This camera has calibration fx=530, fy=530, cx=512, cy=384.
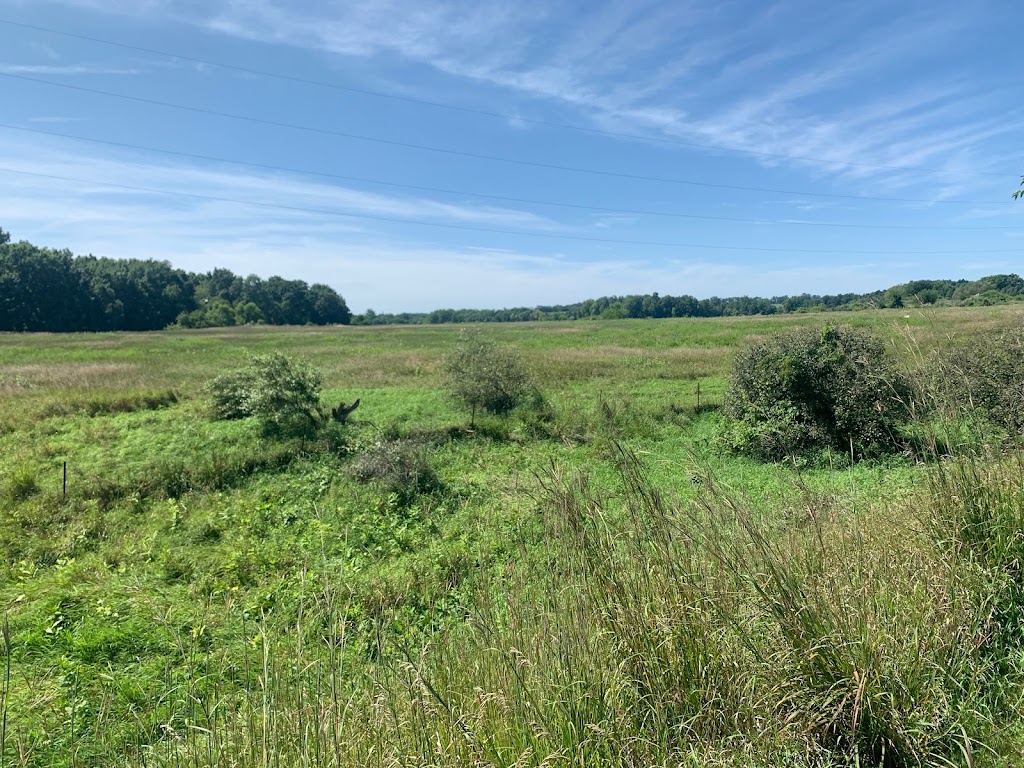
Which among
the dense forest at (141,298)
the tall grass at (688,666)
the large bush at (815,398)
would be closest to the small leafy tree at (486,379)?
the large bush at (815,398)

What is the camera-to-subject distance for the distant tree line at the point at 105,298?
7288 cm

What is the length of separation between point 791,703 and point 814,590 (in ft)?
1.74

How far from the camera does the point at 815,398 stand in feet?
46.1

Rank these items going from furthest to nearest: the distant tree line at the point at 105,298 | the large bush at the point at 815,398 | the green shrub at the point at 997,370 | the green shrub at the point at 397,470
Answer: the distant tree line at the point at 105,298, the large bush at the point at 815,398, the green shrub at the point at 397,470, the green shrub at the point at 997,370

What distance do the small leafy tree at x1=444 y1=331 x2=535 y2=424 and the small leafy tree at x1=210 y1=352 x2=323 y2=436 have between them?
4.87 metres

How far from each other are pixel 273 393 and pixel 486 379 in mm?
6743

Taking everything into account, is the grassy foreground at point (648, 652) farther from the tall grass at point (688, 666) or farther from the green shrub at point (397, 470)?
the green shrub at point (397, 470)

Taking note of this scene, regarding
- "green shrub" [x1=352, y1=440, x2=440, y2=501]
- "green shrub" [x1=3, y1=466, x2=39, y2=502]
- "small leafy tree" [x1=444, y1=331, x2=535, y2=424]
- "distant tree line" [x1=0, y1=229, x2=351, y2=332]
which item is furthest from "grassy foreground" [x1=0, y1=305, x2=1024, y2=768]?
"distant tree line" [x1=0, y1=229, x2=351, y2=332]

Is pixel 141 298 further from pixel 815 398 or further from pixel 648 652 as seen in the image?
pixel 648 652

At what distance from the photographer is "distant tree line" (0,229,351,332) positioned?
7288 centimetres

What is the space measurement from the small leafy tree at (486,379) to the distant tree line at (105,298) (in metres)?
79.8

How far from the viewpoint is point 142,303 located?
82875mm

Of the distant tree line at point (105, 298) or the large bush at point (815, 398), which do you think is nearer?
the large bush at point (815, 398)

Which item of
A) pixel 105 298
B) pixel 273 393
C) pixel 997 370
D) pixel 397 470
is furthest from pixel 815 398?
pixel 105 298
